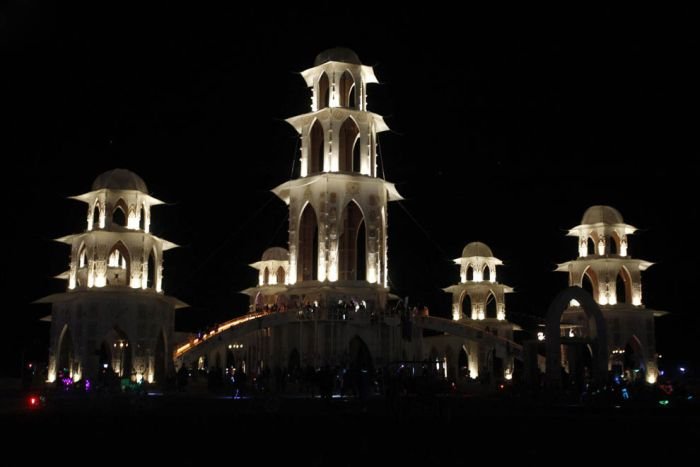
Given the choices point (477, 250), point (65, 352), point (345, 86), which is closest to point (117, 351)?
point (65, 352)

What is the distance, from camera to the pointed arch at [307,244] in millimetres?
58625

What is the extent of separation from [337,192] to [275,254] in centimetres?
2696

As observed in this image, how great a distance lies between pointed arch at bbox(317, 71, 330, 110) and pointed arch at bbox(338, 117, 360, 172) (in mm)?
1930

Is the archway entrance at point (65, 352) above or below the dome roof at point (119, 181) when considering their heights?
below

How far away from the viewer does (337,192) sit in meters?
57.3

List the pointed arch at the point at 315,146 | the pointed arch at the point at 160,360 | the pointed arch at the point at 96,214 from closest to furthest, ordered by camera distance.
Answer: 1. the pointed arch at the point at 160,360
2. the pointed arch at the point at 96,214
3. the pointed arch at the point at 315,146

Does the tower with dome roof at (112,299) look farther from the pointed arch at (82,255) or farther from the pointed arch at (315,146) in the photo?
the pointed arch at (315,146)

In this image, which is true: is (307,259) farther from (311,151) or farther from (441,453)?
(441,453)

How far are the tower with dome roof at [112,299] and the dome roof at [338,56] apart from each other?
50.9 ft

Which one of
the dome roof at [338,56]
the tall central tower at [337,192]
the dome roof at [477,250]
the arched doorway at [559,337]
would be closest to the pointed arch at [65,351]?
the tall central tower at [337,192]

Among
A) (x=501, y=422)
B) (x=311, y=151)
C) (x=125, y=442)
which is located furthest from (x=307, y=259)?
(x=125, y=442)

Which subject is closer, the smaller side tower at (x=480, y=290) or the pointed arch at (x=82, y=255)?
the pointed arch at (x=82, y=255)

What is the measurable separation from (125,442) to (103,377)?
79.5ft

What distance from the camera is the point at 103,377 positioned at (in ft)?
137
